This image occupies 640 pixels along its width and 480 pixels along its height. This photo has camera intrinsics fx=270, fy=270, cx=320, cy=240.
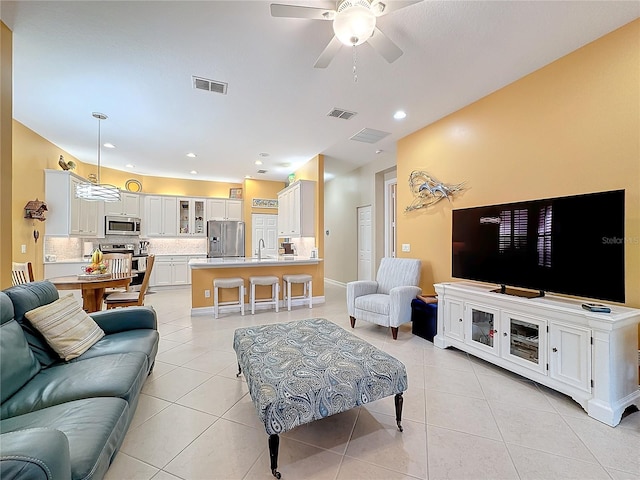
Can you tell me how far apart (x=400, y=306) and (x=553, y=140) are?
2.35 m

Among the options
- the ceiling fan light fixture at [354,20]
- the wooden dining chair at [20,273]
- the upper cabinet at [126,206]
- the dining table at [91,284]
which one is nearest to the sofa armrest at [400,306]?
the ceiling fan light fixture at [354,20]

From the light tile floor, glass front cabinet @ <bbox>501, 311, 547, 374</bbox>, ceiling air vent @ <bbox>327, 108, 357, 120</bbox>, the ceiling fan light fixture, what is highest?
ceiling air vent @ <bbox>327, 108, 357, 120</bbox>

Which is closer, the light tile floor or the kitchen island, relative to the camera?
the light tile floor

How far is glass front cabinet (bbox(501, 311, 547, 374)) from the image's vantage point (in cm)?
227

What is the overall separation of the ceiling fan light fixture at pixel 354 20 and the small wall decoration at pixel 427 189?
2471 millimetres

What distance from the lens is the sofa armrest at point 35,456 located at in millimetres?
769

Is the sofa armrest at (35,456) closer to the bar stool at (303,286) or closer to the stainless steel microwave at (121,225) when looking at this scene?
the bar stool at (303,286)

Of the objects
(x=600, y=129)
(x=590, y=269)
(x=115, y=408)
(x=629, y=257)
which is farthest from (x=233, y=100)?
(x=629, y=257)

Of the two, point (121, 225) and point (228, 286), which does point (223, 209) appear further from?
point (228, 286)

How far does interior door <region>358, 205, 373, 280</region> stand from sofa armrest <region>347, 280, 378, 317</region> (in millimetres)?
2272

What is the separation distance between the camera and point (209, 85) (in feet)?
9.88

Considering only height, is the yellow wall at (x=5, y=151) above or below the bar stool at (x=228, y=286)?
above

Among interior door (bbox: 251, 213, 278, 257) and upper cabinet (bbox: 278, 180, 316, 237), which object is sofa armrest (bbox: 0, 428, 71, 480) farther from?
interior door (bbox: 251, 213, 278, 257)

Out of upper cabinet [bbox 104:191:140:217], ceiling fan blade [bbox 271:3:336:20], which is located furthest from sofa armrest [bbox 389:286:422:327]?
upper cabinet [bbox 104:191:140:217]
